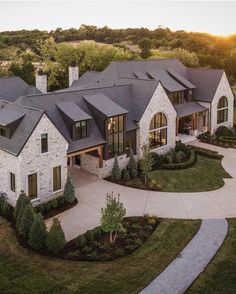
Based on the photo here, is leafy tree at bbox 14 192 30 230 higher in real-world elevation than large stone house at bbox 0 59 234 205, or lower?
lower

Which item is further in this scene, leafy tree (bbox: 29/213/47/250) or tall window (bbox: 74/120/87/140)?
tall window (bbox: 74/120/87/140)

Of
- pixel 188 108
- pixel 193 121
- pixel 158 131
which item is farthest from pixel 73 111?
pixel 193 121

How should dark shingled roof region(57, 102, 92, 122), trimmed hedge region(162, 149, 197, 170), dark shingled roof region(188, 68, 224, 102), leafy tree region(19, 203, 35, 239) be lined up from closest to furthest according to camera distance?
leafy tree region(19, 203, 35, 239) < dark shingled roof region(57, 102, 92, 122) < trimmed hedge region(162, 149, 197, 170) < dark shingled roof region(188, 68, 224, 102)

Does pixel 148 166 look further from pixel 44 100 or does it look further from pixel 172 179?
pixel 44 100

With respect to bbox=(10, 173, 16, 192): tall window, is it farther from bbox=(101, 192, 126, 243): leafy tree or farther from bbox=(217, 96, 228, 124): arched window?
bbox=(217, 96, 228, 124): arched window

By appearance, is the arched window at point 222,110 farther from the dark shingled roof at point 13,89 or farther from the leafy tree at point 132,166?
the dark shingled roof at point 13,89

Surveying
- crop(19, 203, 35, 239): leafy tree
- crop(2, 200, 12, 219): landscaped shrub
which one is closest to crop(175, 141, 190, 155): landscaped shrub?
crop(2, 200, 12, 219): landscaped shrub

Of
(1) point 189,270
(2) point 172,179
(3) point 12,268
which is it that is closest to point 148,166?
(2) point 172,179

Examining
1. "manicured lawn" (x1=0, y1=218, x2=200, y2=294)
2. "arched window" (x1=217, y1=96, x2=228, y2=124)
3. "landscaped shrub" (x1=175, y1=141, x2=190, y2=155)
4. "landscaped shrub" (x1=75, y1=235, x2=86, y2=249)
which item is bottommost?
"manicured lawn" (x1=0, y1=218, x2=200, y2=294)
